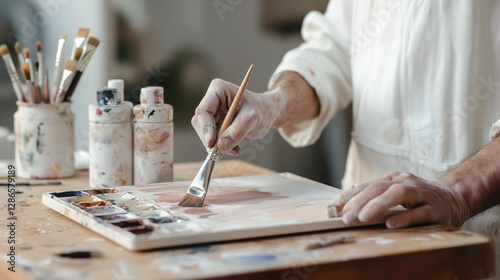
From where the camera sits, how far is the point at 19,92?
4.52 ft

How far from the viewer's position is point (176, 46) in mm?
2797

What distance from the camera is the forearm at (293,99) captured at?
1.45 meters

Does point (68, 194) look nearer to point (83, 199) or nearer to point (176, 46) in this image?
point (83, 199)

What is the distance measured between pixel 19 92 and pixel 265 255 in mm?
852

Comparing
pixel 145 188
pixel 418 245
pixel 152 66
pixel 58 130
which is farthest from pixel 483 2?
pixel 152 66

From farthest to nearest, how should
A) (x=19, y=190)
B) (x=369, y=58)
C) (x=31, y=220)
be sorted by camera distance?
(x=369, y=58) → (x=19, y=190) → (x=31, y=220)

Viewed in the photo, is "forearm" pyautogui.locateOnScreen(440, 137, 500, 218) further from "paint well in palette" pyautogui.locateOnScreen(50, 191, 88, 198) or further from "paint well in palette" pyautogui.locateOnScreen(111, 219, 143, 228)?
"paint well in palette" pyautogui.locateOnScreen(50, 191, 88, 198)

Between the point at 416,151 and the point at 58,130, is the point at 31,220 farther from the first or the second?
the point at 416,151

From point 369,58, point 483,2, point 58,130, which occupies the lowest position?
point 58,130

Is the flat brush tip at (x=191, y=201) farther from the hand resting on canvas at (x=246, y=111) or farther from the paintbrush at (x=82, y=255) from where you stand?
the paintbrush at (x=82, y=255)

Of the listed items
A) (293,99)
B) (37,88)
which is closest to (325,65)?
(293,99)

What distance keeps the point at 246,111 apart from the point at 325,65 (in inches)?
20.9

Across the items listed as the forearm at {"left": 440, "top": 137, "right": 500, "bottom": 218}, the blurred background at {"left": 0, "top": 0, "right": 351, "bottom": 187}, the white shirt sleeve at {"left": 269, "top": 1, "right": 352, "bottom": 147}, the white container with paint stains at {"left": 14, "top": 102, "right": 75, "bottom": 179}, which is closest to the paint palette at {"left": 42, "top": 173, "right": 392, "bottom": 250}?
the forearm at {"left": 440, "top": 137, "right": 500, "bottom": 218}

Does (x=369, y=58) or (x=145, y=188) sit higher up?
(x=369, y=58)
